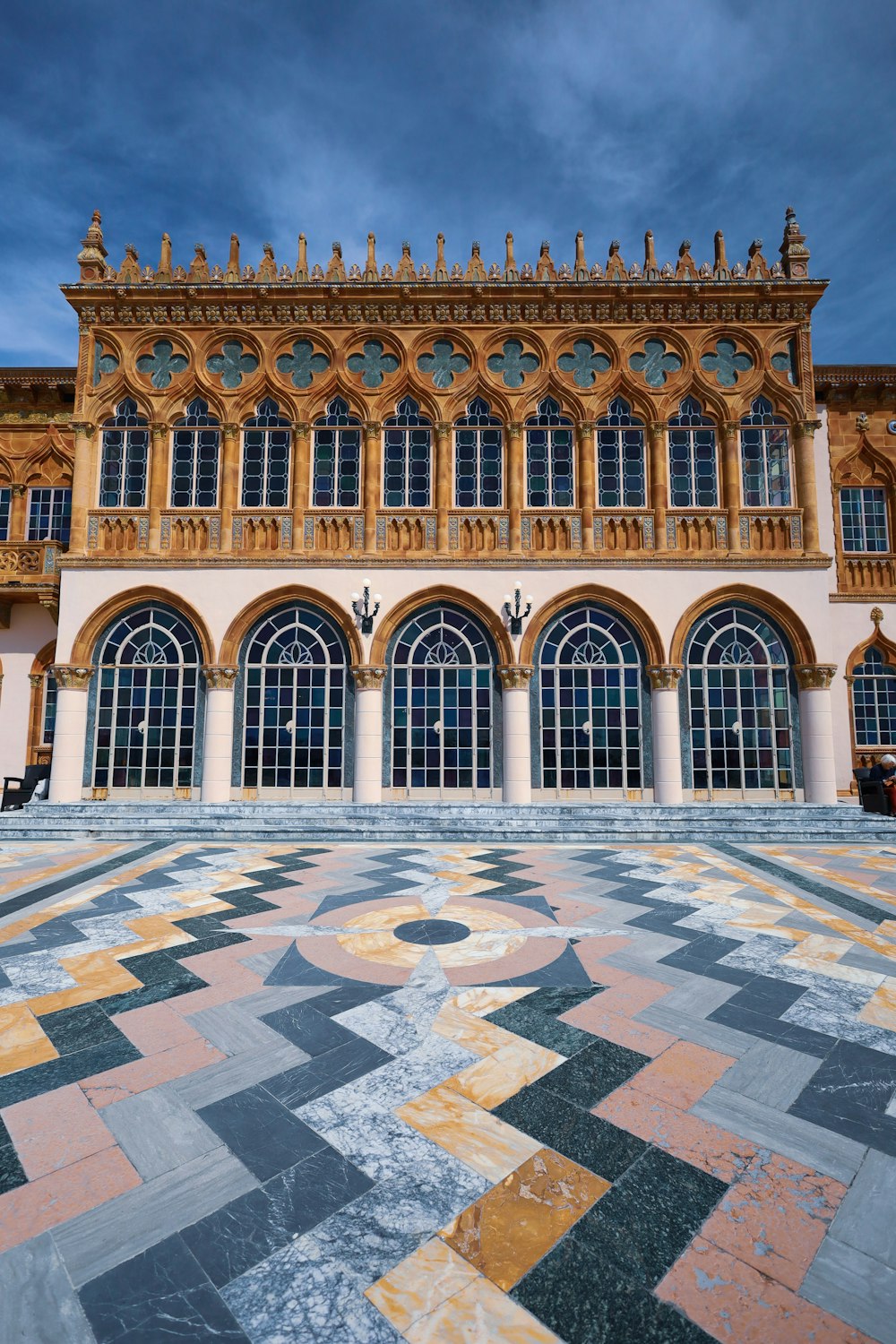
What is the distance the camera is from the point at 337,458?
49.1 feet

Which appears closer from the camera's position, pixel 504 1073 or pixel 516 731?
pixel 504 1073

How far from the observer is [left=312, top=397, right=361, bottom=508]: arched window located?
586 inches

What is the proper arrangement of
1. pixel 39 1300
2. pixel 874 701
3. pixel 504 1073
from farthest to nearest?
pixel 874 701
pixel 504 1073
pixel 39 1300

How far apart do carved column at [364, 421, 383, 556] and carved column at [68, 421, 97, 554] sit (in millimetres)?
6426

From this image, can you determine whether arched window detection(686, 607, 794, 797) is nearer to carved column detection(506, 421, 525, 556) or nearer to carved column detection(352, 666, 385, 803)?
carved column detection(506, 421, 525, 556)

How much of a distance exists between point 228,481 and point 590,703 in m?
9.85

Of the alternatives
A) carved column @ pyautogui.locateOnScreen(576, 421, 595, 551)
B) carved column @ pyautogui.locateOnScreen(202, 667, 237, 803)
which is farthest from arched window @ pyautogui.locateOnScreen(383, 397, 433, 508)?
carved column @ pyautogui.locateOnScreen(202, 667, 237, 803)

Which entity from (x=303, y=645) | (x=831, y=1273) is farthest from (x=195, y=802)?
(x=831, y=1273)

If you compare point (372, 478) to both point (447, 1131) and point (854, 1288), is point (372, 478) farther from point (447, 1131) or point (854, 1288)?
point (854, 1288)


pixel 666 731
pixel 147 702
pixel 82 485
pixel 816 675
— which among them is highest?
pixel 82 485

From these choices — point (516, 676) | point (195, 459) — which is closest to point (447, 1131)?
point (516, 676)

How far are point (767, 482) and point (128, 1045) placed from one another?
634 inches

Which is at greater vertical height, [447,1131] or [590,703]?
[590,703]

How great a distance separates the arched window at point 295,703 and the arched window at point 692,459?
879 cm
